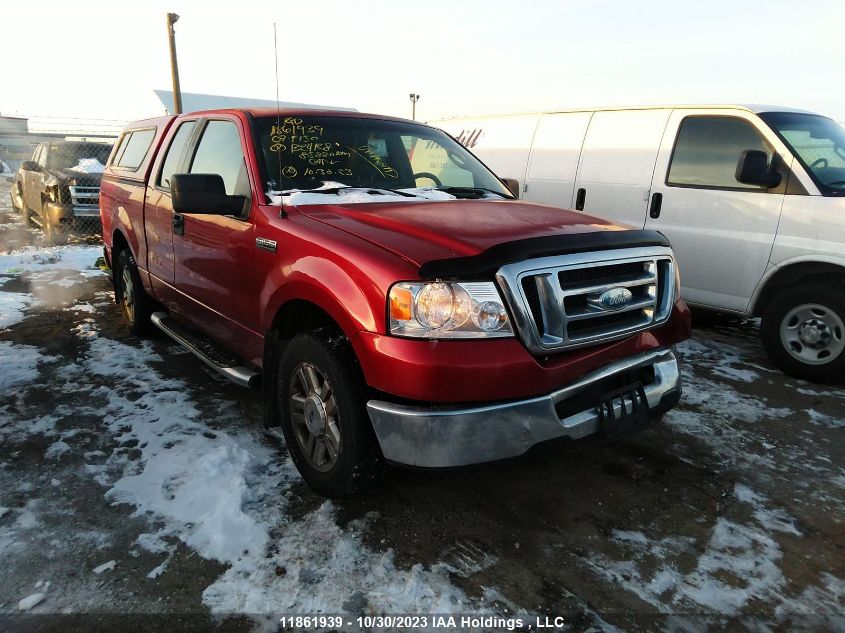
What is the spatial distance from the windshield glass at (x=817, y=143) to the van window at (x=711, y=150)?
7.0 inches

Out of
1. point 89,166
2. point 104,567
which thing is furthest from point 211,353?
point 89,166

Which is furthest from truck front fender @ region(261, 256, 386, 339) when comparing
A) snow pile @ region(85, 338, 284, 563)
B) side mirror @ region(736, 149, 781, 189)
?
side mirror @ region(736, 149, 781, 189)

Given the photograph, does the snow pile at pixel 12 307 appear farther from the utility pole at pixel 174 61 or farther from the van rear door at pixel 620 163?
the utility pole at pixel 174 61

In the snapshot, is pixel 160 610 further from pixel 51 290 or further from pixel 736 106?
pixel 51 290

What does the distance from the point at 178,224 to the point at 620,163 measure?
4113 mm

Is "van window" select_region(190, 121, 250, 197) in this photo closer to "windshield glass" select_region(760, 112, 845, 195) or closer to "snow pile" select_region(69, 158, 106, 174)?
"windshield glass" select_region(760, 112, 845, 195)

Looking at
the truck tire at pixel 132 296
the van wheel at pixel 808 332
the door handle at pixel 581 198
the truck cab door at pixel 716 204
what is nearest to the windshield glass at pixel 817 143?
the truck cab door at pixel 716 204

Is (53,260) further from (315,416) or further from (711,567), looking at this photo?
(711,567)

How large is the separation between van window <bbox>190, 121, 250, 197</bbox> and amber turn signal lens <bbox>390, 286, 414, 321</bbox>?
1411 mm

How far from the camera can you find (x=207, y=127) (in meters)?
3.91

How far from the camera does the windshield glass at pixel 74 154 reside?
11195 mm

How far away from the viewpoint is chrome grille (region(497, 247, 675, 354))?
2.26m

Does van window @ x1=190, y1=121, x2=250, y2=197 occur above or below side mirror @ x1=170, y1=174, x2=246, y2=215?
above

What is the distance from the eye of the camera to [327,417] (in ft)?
8.68
